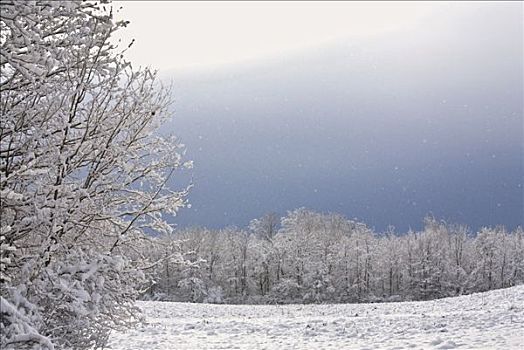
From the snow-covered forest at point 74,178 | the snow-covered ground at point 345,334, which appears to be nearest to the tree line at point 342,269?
the snow-covered ground at point 345,334

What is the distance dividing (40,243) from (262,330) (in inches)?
459

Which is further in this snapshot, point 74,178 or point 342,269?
point 342,269

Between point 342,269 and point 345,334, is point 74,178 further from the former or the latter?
point 342,269

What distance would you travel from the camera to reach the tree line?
2462 inches

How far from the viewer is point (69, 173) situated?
5160 mm

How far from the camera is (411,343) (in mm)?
11422

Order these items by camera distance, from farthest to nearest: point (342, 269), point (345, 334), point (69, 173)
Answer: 1. point (342, 269)
2. point (345, 334)
3. point (69, 173)

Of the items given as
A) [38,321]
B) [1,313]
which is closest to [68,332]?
[38,321]

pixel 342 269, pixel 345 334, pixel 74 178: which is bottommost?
pixel 342 269

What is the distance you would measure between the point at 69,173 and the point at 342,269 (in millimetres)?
63288

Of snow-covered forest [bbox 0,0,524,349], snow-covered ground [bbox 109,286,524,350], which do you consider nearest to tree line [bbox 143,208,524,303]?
snow-covered ground [bbox 109,286,524,350]

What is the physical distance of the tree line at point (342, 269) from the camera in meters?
62.5

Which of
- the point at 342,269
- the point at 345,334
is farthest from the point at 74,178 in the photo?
the point at 342,269

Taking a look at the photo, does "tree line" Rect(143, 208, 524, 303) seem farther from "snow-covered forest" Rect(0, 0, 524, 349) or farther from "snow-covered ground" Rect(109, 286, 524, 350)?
"snow-covered forest" Rect(0, 0, 524, 349)
